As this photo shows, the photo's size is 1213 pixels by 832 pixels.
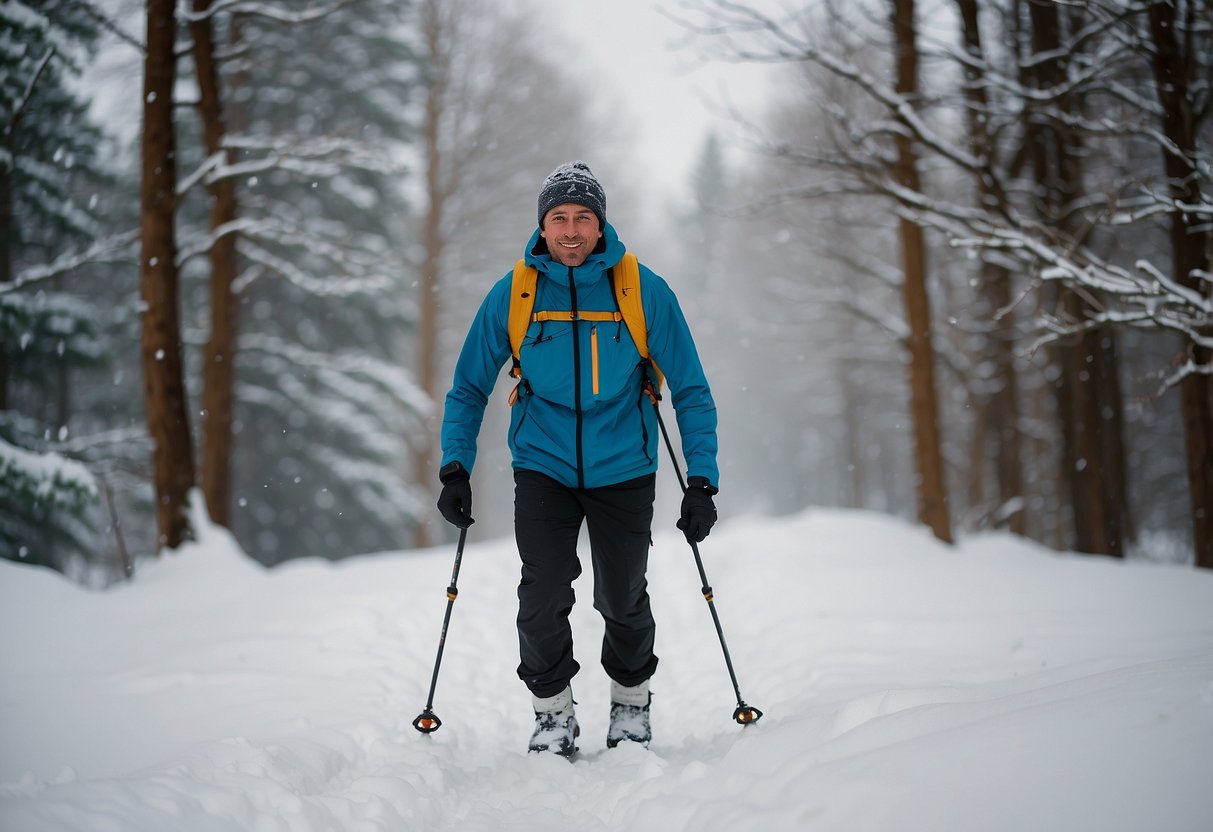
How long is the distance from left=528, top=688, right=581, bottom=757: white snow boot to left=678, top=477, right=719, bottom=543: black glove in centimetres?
88

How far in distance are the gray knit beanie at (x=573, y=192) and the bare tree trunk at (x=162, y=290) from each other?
195 inches

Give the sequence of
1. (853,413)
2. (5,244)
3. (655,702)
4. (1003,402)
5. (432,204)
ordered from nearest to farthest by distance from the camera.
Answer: (655,702) → (5,244) → (1003,402) → (432,204) → (853,413)

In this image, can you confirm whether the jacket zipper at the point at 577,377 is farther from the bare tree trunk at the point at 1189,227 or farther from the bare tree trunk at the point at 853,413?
the bare tree trunk at the point at 853,413

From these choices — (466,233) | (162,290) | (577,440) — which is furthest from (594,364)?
(466,233)

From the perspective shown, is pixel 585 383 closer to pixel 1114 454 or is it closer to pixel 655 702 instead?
pixel 655 702

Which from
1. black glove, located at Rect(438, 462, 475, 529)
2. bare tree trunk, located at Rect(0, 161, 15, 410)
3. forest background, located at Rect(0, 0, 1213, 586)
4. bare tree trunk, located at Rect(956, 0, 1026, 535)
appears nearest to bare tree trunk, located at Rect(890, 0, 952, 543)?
forest background, located at Rect(0, 0, 1213, 586)

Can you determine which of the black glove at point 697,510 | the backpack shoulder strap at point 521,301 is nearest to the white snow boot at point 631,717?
the black glove at point 697,510

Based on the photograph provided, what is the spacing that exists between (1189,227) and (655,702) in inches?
201

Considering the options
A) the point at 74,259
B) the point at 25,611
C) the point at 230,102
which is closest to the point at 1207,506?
the point at 25,611

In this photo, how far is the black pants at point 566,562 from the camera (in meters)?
3.18

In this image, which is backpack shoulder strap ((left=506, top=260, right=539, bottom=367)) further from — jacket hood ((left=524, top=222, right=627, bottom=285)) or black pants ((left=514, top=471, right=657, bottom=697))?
black pants ((left=514, top=471, right=657, bottom=697))

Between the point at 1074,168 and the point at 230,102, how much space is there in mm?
10345

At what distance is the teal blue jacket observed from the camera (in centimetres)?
314

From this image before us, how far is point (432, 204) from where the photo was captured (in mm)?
14148
